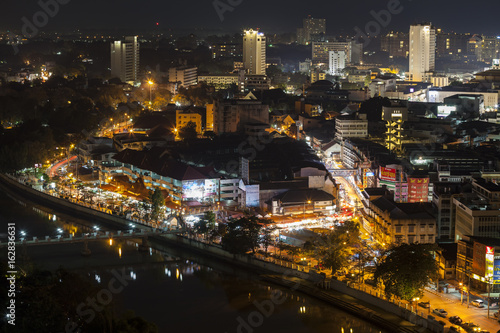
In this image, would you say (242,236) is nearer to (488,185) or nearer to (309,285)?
(309,285)

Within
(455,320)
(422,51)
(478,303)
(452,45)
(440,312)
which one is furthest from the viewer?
(452,45)

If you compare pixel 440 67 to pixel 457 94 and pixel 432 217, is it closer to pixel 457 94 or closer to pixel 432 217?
pixel 457 94

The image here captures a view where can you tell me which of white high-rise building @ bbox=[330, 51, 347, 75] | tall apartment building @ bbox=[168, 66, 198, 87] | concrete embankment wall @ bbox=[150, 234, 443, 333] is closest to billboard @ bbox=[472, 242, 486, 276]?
concrete embankment wall @ bbox=[150, 234, 443, 333]

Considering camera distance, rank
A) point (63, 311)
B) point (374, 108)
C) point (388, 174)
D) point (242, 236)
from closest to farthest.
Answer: point (63, 311) < point (242, 236) < point (388, 174) < point (374, 108)

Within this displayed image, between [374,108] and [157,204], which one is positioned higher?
[374,108]

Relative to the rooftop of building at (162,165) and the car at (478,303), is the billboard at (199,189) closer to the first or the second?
the rooftop of building at (162,165)

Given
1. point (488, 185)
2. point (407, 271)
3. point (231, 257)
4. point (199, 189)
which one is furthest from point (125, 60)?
point (407, 271)
